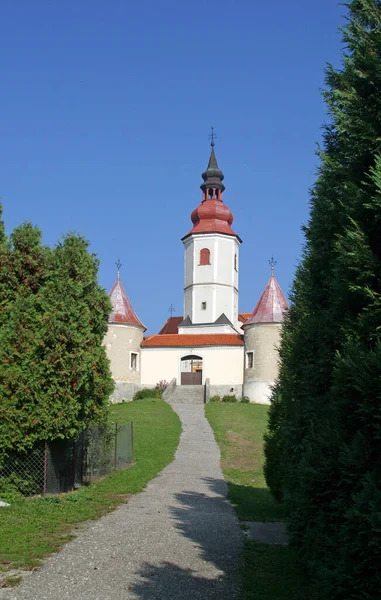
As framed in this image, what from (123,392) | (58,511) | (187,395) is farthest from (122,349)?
(58,511)

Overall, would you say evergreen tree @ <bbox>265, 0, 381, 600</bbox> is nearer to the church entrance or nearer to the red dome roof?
the church entrance

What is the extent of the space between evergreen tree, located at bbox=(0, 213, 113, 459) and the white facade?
42.9 metres

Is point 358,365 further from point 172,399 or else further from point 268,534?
point 172,399

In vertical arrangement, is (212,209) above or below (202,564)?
above

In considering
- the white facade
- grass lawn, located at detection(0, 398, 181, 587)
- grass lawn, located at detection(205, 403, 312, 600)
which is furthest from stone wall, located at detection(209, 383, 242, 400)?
grass lawn, located at detection(0, 398, 181, 587)

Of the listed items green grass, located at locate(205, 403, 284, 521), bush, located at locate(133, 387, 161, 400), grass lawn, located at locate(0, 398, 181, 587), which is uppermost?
bush, located at locate(133, 387, 161, 400)

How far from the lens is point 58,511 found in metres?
11.3

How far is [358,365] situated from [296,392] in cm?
339

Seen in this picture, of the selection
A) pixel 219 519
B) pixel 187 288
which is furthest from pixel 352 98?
pixel 187 288

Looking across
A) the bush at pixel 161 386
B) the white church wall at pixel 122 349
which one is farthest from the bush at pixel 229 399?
the white church wall at pixel 122 349

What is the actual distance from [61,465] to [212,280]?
146 feet

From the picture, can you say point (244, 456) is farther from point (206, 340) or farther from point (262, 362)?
point (206, 340)

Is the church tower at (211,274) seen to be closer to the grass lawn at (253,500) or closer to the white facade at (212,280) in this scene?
the white facade at (212,280)

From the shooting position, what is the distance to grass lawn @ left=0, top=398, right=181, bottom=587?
8.30 m
